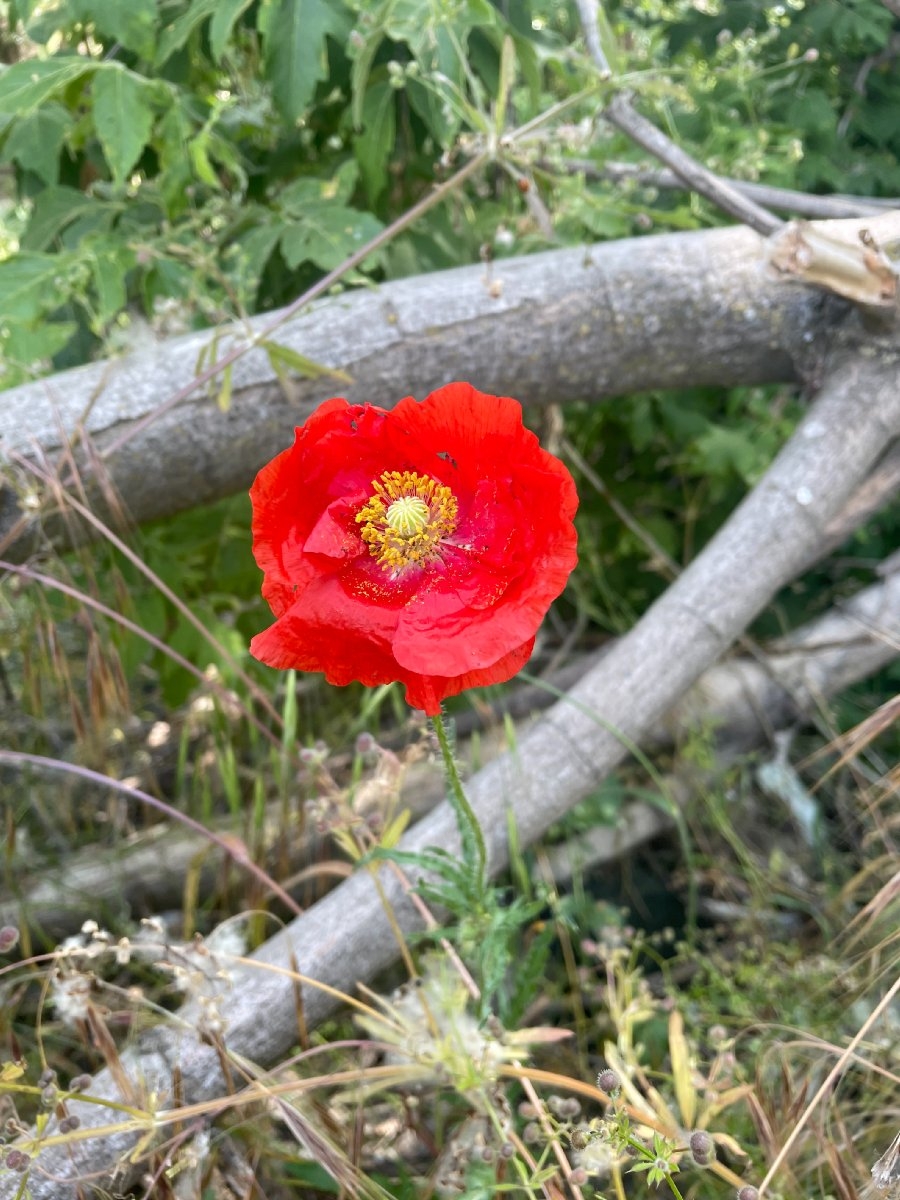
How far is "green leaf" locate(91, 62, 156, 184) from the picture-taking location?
5.96ft

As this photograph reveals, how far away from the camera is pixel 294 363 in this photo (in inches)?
67.6

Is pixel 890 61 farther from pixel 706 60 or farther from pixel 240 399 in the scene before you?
pixel 240 399

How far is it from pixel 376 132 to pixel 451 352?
49 centimetres

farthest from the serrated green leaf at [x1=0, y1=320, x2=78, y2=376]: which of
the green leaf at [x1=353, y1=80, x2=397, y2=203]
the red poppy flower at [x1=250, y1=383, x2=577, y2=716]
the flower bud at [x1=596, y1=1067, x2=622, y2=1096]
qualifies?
the flower bud at [x1=596, y1=1067, x2=622, y2=1096]

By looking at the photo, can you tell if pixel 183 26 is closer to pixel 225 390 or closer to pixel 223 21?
pixel 223 21

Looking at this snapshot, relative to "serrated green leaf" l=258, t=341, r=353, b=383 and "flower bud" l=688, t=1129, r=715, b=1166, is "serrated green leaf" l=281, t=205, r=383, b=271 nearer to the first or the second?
"serrated green leaf" l=258, t=341, r=353, b=383

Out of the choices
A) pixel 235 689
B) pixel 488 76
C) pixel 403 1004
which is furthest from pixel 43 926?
pixel 488 76

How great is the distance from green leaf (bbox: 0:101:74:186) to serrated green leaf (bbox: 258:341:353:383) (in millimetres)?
681

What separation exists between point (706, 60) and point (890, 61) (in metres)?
0.56

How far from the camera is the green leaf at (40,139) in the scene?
1.99m

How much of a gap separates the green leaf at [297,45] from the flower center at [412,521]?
1.03m

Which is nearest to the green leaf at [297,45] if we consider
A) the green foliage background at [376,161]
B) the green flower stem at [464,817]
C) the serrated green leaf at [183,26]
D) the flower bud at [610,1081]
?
the green foliage background at [376,161]

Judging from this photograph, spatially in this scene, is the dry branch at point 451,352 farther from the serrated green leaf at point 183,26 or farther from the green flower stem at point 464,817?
the green flower stem at point 464,817

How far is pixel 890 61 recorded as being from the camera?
2.77 m
